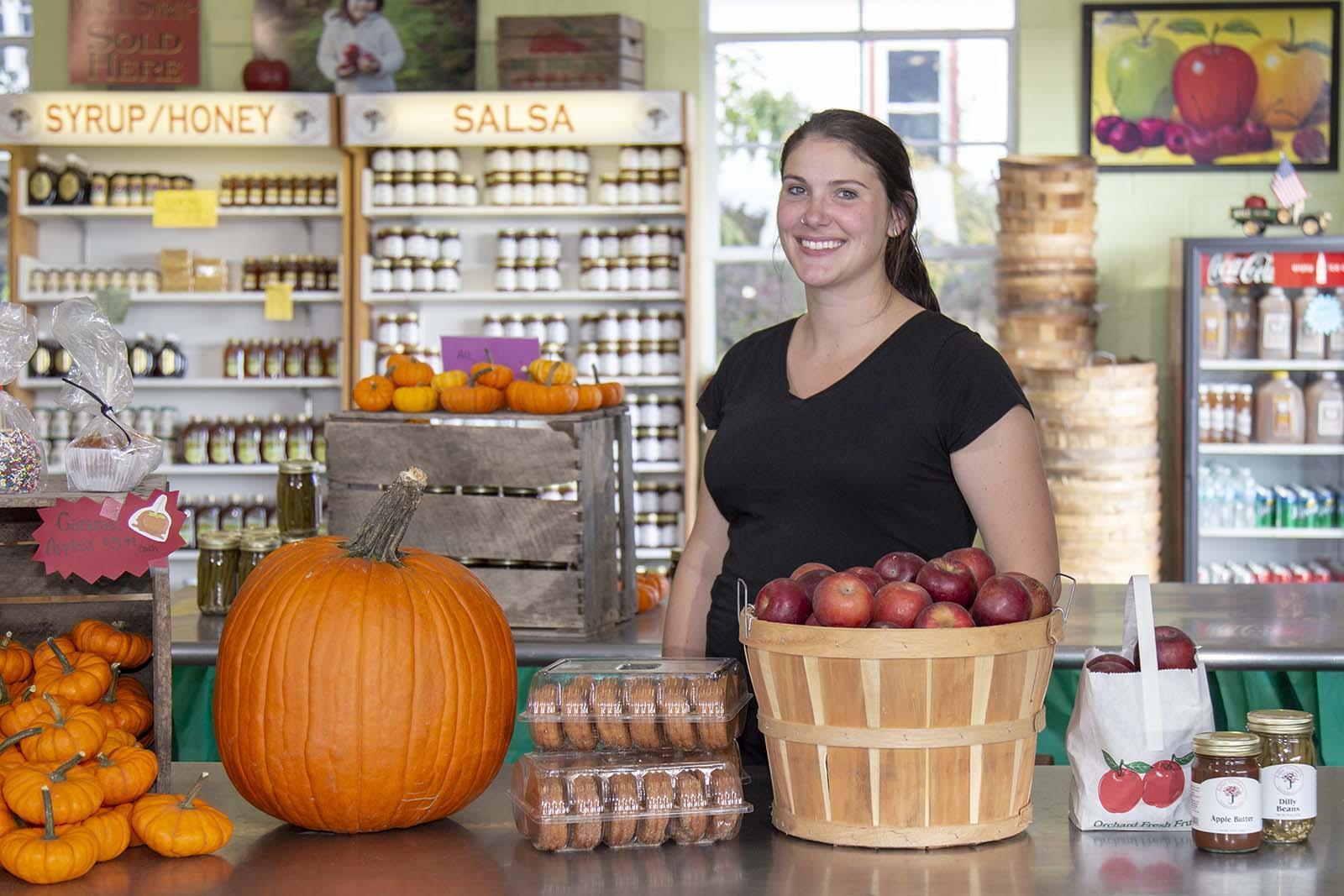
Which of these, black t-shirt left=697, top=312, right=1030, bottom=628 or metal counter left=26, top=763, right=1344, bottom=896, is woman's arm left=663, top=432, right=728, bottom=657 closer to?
black t-shirt left=697, top=312, right=1030, bottom=628

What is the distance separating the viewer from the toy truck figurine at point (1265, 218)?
19.2ft

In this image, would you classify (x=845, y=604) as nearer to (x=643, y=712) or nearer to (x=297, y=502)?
(x=643, y=712)

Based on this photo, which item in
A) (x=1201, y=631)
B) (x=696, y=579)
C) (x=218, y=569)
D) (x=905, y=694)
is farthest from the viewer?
(x=218, y=569)

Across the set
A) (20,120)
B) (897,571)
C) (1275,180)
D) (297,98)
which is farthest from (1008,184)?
(897,571)

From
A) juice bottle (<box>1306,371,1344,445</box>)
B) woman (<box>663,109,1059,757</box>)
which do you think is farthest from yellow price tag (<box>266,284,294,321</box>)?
woman (<box>663,109,1059,757</box>)

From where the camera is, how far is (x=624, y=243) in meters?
6.21

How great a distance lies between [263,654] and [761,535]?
730mm

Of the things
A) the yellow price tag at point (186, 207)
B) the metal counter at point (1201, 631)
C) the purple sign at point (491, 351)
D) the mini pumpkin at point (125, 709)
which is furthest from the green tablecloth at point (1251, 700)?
the yellow price tag at point (186, 207)

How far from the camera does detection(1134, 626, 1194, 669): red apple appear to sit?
63.4 inches

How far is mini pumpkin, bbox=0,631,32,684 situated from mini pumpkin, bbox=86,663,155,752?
0.11 metres

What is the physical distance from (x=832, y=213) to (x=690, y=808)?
83cm

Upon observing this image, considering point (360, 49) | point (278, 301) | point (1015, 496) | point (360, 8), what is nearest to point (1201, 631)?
point (1015, 496)

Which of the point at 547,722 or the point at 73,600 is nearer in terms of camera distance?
the point at 547,722

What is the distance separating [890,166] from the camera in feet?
6.75
